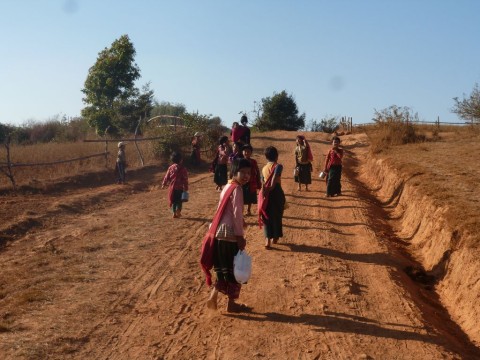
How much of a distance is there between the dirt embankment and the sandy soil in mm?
218

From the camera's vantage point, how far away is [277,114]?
154 feet

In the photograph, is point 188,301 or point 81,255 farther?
point 81,255

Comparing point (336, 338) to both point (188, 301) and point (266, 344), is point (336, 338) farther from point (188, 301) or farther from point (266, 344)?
point (188, 301)

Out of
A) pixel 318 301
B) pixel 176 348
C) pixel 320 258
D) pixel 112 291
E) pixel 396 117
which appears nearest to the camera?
pixel 176 348

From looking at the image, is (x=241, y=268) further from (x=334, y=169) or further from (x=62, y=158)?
(x=62, y=158)

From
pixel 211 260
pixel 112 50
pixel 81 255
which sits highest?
pixel 112 50

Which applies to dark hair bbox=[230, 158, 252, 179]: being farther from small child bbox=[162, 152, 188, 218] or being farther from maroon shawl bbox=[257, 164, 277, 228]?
small child bbox=[162, 152, 188, 218]

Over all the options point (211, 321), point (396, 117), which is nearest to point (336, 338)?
point (211, 321)

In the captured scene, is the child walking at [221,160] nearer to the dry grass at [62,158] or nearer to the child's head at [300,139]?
the child's head at [300,139]

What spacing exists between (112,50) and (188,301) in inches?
Result: 1233

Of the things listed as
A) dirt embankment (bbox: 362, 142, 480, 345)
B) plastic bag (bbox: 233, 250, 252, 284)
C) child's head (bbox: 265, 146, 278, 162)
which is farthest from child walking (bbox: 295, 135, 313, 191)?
plastic bag (bbox: 233, 250, 252, 284)

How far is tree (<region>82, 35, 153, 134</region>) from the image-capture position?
117 ft

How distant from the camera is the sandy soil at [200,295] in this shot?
590 centimetres

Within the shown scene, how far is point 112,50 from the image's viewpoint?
118ft
